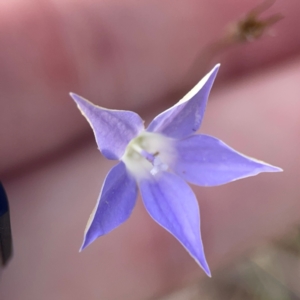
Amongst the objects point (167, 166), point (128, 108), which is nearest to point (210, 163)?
point (167, 166)

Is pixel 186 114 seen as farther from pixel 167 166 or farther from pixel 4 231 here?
pixel 4 231

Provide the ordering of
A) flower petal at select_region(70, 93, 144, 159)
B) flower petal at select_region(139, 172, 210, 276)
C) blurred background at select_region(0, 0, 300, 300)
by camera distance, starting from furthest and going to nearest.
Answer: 1. blurred background at select_region(0, 0, 300, 300)
2. flower petal at select_region(139, 172, 210, 276)
3. flower petal at select_region(70, 93, 144, 159)

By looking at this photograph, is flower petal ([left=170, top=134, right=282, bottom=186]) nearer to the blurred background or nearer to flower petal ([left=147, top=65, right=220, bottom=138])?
flower petal ([left=147, top=65, right=220, bottom=138])

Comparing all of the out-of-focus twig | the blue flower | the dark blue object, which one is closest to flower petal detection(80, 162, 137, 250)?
the blue flower

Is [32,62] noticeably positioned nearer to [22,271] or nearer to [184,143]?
[184,143]

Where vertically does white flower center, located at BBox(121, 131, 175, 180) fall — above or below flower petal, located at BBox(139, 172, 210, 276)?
above

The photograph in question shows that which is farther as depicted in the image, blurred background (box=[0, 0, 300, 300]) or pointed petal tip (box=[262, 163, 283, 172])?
blurred background (box=[0, 0, 300, 300])

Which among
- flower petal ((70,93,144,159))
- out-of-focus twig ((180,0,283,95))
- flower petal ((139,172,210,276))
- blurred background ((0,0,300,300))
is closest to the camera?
flower petal ((70,93,144,159))

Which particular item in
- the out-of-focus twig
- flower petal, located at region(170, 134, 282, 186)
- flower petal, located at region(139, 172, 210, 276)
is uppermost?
the out-of-focus twig
